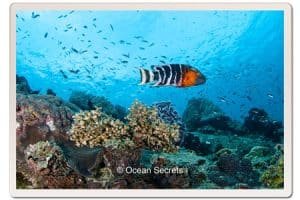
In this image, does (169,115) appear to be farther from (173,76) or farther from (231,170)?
(231,170)

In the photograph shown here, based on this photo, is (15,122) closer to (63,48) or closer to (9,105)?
(9,105)

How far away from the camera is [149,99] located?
22.6ft

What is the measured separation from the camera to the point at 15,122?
6.89 meters

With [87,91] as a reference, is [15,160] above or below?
below

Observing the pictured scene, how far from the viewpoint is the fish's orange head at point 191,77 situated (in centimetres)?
686

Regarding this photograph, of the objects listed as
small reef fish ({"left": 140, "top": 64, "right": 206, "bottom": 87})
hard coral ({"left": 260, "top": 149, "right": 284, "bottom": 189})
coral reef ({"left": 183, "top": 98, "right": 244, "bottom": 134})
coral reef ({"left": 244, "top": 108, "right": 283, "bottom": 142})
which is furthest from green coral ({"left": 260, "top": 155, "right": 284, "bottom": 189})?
small reef fish ({"left": 140, "top": 64, "right": 206, "bottom": 87})

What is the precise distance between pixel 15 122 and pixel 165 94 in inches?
42.1

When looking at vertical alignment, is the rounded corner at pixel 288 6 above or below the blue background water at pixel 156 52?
above

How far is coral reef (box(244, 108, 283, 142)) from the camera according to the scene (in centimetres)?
688

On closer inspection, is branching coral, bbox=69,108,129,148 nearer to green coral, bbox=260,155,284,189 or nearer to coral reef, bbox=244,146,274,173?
coral reef, bbox=244,146,274,173

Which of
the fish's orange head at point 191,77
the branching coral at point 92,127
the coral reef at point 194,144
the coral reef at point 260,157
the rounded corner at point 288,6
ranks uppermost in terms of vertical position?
the rounded corner at point 288,6

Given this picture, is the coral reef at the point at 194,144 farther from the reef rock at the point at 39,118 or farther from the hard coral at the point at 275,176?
the reef rock at the point at 39,118
